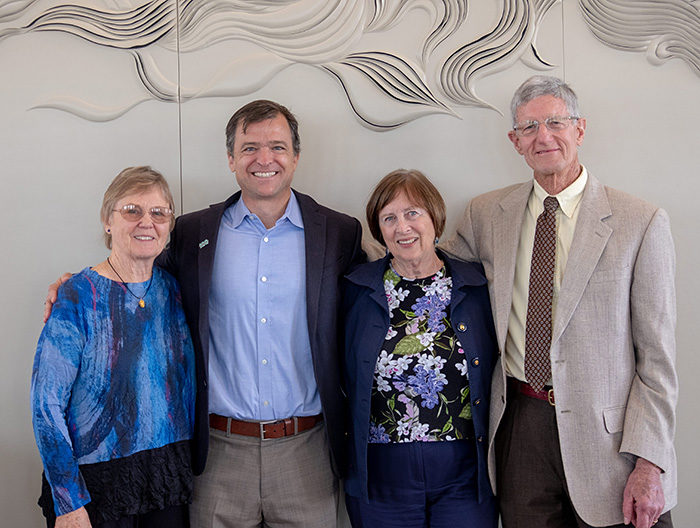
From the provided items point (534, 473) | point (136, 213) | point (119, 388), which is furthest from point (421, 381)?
point (136, 213)

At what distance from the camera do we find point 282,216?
258 cm

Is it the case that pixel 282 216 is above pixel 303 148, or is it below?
below

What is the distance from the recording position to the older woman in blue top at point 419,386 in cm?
231

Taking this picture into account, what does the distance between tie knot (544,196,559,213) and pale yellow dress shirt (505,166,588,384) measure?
0.01m

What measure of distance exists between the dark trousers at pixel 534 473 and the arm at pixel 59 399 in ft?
5.02

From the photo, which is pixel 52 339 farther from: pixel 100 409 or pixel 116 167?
pixel 116 167

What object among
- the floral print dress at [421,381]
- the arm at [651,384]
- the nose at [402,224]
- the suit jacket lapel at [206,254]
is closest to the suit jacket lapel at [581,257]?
the arm at [651,384]

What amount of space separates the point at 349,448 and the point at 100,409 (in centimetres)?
95

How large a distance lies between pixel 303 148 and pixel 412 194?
31.4 inches

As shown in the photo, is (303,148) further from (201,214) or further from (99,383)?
(99,383)

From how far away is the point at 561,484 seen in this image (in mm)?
2299

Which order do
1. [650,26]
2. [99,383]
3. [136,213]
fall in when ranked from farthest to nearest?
[650,26] → [136,213] → [99,383]

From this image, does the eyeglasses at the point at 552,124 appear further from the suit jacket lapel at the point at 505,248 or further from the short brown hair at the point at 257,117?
the short brown hair at the point at 257,117

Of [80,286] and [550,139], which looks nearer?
[80,286]
